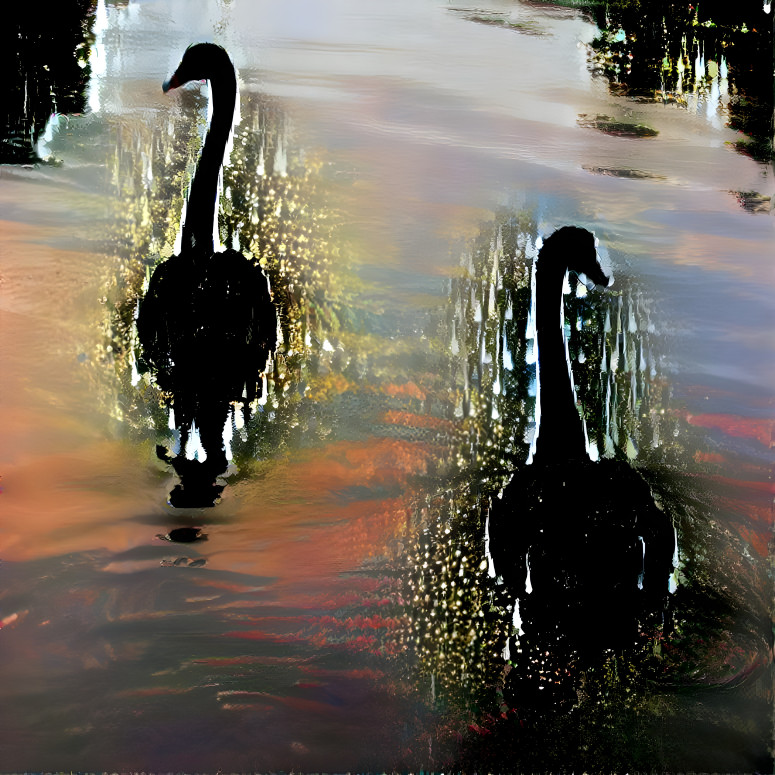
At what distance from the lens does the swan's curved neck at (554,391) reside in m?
1.08

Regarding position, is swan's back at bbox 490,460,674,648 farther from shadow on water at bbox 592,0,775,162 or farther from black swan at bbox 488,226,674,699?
shadow on water at bbox 592,0,775,162

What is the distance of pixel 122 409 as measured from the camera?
107 cm

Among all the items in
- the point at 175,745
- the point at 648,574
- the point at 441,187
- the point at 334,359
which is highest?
the point at 441,187

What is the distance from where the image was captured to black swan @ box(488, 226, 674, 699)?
1088 mm

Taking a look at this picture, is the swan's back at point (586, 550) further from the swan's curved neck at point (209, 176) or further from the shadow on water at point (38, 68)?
the shadow on water at point (38, 68)

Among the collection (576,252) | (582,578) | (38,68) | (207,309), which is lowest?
(582,578)

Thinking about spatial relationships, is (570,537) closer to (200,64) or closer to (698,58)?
(698,58)

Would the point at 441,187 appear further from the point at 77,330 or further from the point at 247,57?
the point at 77,330

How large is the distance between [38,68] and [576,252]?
0.88 meters

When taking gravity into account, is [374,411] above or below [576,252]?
below

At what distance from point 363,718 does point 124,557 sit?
0.44 metres

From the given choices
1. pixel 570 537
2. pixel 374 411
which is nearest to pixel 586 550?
pixel 570 537

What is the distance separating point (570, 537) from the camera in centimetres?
109

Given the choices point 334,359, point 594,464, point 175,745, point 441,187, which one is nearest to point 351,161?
point 441,187
